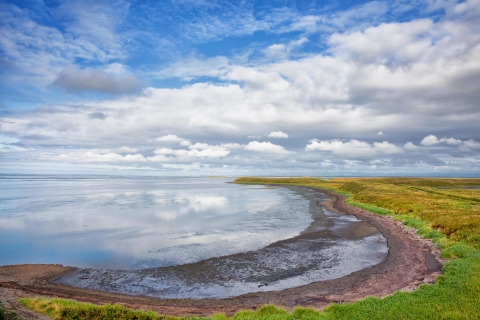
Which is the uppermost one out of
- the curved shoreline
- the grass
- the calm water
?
the grass

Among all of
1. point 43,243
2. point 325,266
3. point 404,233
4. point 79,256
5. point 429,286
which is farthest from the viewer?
point 404,233

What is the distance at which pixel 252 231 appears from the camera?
3700 centimetres

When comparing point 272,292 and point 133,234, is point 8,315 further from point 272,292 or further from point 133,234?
point 133,234

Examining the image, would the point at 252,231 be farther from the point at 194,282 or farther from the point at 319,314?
the point at 319,314

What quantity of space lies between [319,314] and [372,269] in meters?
10.6

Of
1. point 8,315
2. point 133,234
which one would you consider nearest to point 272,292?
point 8,315

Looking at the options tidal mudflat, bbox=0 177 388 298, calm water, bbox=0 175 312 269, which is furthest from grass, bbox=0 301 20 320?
calm water, bbox=0 175 312 269

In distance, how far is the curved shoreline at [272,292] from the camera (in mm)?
15711

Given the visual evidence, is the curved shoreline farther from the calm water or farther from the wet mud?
the calm water

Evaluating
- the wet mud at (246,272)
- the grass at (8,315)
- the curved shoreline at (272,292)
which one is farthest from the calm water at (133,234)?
the grass at (8,315)

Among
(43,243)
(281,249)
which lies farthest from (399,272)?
(43,243)

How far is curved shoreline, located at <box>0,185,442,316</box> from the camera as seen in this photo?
15711mm

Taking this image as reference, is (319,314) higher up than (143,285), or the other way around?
(319,314)

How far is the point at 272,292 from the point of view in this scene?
17.6 meters
